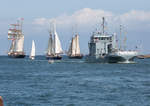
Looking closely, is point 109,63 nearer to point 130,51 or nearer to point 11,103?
point 130,51

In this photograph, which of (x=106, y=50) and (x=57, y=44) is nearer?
(x=106, y=50)

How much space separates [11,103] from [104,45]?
3376 inches

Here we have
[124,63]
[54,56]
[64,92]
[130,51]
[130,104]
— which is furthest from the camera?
[54,56]

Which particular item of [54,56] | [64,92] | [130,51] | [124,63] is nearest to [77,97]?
[64,92]

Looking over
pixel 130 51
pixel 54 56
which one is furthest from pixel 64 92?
pixel 54 56

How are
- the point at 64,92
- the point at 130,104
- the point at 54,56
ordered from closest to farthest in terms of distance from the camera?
1. the point at 130,104
2. the point at 64,92
3. the point at 54,56

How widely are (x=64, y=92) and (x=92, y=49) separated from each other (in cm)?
8028

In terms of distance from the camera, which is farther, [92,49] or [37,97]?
[92,49]

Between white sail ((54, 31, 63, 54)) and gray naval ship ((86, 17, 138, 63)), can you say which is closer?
gray naval ship ((86, 17, 138, 63))

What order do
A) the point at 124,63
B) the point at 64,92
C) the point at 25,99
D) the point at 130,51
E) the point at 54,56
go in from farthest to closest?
→ the point at 54,56 < the point at 124,63 < the point at 130,51 < the point at 64,92 < the point at 25,99

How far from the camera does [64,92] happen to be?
1704 inches

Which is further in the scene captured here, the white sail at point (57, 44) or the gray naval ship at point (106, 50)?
the white sail at point (57, 44)

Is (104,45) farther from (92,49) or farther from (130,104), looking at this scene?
(130,104)

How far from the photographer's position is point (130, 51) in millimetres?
115000
